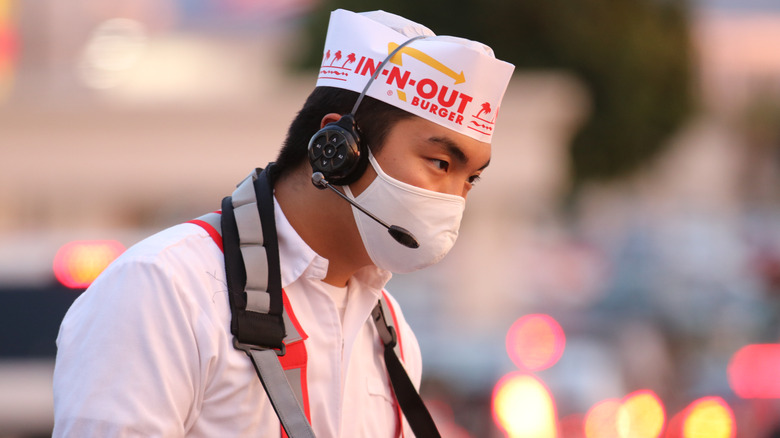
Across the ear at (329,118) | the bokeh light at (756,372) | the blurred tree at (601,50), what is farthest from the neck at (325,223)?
the blurred tree at (601,50)

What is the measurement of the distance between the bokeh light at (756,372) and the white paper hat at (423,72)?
6.05m

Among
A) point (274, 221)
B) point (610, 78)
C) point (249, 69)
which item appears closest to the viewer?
point (274, 221)

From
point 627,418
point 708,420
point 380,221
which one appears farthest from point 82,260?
point 708,420

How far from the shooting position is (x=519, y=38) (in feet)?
79.6

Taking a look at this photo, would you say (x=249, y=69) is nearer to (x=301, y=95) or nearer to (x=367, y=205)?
(x=301, y=95)

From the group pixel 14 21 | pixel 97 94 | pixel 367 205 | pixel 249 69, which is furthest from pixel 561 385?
pixel 249 69

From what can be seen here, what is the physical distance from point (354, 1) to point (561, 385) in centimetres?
1728

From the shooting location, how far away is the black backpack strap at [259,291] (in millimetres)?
2170

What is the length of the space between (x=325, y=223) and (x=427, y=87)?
1.34ft

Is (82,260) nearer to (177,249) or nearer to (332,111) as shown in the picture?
(332,111)

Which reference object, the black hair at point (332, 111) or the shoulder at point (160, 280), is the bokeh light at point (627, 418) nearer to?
the black hair at point (332, 111)

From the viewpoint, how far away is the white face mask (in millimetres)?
2445

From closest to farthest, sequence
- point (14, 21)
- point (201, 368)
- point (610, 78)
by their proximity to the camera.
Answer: point (201, 368)
point (14, 21)
point (610, 78)

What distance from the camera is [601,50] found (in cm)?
2509
